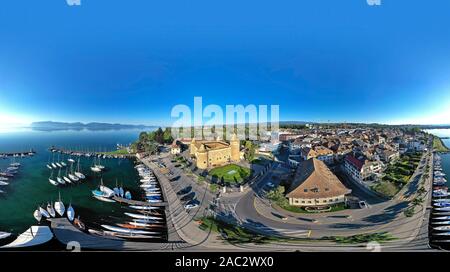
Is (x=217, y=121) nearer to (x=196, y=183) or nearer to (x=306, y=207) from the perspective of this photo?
(x=196, y=183)

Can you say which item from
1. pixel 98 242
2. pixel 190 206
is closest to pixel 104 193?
pixel 98 242

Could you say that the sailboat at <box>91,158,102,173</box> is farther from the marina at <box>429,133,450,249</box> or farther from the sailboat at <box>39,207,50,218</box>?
the marina at <box>429,133,450,249</box>

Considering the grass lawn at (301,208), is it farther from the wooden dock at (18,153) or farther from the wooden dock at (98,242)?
the wooden dock at (18,153)

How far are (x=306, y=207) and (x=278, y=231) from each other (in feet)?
1.55

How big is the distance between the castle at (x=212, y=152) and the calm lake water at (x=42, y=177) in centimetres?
91

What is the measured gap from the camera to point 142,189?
333 centimetres

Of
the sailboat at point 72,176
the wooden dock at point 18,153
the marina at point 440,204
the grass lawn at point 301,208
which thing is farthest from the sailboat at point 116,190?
the marina at point 440,204

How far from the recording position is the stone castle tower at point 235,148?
9.21 feet

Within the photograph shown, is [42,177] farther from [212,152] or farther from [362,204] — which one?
[362,204]

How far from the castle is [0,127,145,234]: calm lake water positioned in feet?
2.99

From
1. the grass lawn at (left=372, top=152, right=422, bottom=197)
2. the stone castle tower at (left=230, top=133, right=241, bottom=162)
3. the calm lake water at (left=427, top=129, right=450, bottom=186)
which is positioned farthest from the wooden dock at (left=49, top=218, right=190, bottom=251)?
the calm lake water at (left=427, top=129, right=450, bottom=186)

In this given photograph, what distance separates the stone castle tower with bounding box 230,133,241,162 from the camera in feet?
9.21

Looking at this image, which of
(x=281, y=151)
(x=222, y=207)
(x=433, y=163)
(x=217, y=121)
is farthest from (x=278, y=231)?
(x=433, y=163)

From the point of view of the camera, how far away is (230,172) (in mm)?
3051
